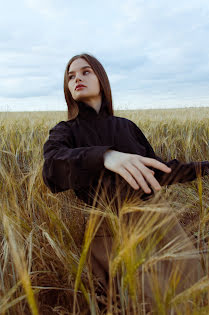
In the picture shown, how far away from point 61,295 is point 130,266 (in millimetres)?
484

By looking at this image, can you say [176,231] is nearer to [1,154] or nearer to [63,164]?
[63,164]

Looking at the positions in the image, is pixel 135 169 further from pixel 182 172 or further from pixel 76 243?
pixel 76 243

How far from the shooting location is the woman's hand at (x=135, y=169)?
0.65 meters

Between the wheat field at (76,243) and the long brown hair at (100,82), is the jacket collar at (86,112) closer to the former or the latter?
the long brown hair at (100,82)

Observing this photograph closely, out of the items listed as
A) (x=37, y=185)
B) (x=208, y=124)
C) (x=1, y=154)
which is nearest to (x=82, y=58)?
(x=37, y=185)

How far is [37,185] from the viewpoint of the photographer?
124 cm

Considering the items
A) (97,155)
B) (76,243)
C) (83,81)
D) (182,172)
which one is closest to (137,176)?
(97,155)

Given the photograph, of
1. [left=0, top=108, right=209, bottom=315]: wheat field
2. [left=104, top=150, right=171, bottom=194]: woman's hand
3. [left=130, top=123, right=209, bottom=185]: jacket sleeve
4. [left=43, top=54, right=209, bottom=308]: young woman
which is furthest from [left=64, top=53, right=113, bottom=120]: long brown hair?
[left=104, top=150, right=171, bottom=194]: woman's hand

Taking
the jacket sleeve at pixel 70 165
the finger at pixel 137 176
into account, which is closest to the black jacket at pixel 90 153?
the jacket sleeve at pixel 70 165

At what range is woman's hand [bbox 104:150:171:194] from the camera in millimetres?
653

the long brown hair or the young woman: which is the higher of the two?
the long brown hair

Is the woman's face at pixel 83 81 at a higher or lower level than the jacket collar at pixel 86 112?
higher

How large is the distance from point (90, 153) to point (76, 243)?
17.9 inches

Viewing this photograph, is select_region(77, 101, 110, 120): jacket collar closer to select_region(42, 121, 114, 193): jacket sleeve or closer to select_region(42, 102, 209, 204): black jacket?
select_region(42, 102, 209, 204): black jacket
